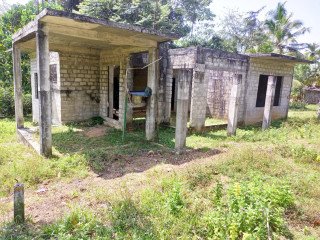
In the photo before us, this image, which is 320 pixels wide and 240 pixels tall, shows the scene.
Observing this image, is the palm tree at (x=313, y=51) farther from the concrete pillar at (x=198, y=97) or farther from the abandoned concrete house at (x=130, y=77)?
the concrete pillar at (x=198, y=97)

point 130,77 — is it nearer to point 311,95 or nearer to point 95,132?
point 95,132

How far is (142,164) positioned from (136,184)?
125cm

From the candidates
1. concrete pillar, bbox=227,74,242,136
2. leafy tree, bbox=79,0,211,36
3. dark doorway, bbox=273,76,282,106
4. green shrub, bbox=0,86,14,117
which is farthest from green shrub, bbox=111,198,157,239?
leafy tree, bbox=79,0,211,36

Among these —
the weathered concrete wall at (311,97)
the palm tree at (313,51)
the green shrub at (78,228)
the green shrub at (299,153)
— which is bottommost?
the green shrub at (78,228)

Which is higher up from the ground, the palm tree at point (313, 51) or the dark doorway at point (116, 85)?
the palm tree at point (313, 51)

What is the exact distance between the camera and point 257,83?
1235cm

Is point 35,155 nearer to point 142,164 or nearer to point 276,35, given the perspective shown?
point 142,164

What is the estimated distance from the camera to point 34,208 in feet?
13.8

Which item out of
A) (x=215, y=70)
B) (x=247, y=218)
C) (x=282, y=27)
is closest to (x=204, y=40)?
(x=282, y=27)

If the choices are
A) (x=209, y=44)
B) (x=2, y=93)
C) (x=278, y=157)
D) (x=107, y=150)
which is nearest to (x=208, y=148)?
(x=278, y=157)

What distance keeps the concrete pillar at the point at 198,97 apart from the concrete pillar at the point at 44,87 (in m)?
5.39

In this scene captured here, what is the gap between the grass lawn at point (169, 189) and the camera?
345 centimetres

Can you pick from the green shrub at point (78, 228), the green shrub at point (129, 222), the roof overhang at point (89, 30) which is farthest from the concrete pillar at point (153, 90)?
the green shrub at point (78, 228)

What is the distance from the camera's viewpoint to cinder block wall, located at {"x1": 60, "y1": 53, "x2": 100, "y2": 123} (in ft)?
33.7
